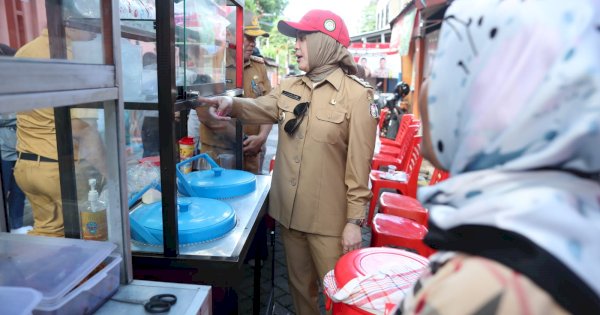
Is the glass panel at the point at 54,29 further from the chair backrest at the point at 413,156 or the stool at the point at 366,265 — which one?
the chair backrest at the point at 413,156

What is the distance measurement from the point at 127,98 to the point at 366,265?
3.82 ft

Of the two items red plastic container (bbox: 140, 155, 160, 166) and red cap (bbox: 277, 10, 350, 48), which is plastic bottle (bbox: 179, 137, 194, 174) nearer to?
red plastic container (bbox: 140, 155, 160, 166)

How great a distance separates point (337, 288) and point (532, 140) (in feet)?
3.56

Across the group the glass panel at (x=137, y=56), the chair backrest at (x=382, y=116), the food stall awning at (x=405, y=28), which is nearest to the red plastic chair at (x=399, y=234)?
the glass panel at (x=137, y=56)

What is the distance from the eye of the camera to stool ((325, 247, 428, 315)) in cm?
142

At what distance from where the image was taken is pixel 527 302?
0.51 m

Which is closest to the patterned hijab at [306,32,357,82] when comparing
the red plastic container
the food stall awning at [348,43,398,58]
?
the red plastic container

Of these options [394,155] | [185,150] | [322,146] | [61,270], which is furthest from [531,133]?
[394,155]

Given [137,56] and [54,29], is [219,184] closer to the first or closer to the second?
[137,56]

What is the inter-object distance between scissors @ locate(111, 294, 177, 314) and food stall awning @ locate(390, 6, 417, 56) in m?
9.21

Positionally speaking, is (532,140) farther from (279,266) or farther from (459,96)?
(279,266)

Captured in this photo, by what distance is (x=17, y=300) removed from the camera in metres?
0.89

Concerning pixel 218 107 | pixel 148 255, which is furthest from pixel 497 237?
pixel 218 107

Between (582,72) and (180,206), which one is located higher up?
(582,72)
